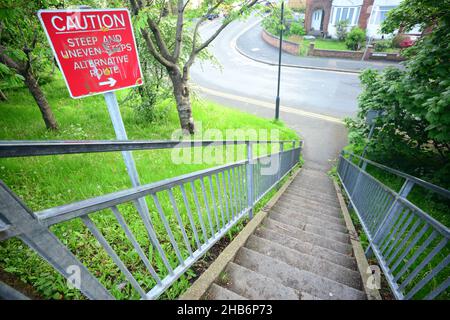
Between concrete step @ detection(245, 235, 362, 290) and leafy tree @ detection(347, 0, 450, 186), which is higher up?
leafy tree @ detection(347, 0, 450, 186)

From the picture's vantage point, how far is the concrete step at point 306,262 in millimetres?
2443

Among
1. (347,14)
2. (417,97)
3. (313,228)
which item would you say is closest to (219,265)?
(313,228)

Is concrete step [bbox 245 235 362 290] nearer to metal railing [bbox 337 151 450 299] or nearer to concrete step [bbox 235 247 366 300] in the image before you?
concrete step [bbox 235 247 366 300]

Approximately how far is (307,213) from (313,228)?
0.68 metres

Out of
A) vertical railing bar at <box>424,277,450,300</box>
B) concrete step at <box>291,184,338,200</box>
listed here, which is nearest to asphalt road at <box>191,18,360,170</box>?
concrete step at <box>291,184,338,200</box>

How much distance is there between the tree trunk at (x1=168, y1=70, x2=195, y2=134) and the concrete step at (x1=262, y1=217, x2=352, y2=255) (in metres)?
4.55

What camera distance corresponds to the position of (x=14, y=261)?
2.15 meters

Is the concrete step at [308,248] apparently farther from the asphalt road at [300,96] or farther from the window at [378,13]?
the window at [378,13]

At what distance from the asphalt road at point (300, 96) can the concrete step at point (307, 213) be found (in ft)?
16.7

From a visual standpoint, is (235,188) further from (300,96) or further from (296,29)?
(296,29)

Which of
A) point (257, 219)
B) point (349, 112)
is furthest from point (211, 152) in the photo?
point (349, 112)

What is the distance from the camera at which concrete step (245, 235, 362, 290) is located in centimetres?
244

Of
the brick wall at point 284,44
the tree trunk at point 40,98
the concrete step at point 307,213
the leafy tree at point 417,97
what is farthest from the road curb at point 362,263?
the brick wall at point 284,44

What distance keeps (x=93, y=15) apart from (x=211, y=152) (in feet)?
15.7
